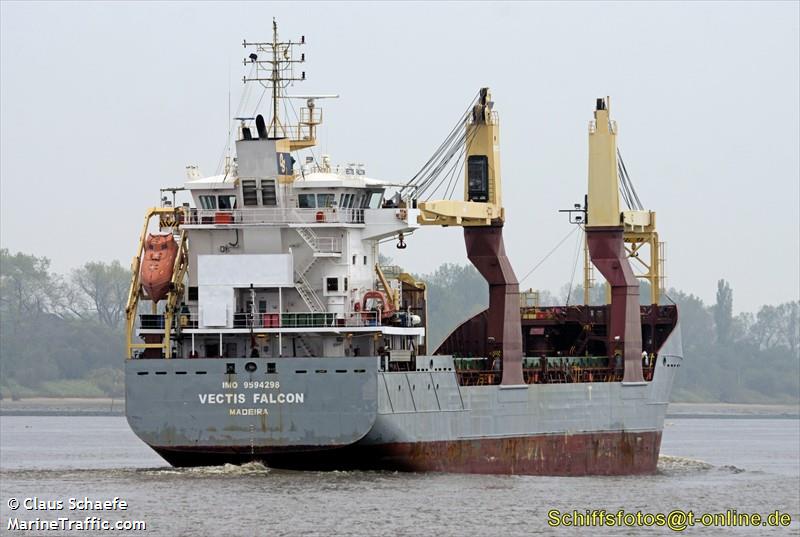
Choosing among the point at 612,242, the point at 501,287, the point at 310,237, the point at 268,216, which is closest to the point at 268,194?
the point at 268,216

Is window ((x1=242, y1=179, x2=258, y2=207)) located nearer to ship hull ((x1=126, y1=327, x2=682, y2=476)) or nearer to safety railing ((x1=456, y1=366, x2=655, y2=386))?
ship hull ((x1=126, y1=327, x2=682, y2=476))

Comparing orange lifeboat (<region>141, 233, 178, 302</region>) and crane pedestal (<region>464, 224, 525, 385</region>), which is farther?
crane pedestal (<region>464, 224, 525, 385</region>)

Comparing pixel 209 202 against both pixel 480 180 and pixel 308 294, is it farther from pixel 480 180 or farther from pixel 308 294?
pixel 480 180

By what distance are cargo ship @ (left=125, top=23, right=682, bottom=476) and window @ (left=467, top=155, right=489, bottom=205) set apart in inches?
2.0

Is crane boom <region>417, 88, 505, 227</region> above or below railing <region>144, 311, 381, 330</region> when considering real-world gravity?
above

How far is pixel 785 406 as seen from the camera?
148500 mm

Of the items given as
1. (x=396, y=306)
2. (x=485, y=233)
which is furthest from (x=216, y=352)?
(x=485, y=233)

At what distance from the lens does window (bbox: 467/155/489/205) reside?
180 feet

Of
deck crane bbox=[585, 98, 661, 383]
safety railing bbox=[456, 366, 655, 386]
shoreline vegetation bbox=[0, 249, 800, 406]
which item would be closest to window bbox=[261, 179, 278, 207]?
safety railing bbox=[456, 366, 655, 386]

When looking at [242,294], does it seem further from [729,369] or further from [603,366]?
[729,369]

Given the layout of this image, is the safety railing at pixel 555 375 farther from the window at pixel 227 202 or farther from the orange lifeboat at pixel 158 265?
the orange lifeboat at pixel 158 265

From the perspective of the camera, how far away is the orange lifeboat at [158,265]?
4872 centimetres

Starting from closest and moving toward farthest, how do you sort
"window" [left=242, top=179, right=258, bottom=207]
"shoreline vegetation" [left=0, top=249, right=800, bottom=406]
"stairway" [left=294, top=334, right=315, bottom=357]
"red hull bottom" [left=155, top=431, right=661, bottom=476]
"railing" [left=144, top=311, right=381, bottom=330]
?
"red hull bottom" [left=155, top=431, right=661, bottom=476]
"railing" [left=144, top=311, right=381, bottom=330]
"stairway" [left=294, top=334, right=315, bottom=357]
"window" [left=242, top=179, right=258, bottom=207]
"shoreline vegetation" [left=0, top=249, right=800, bottom=406]

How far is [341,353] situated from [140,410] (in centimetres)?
525
